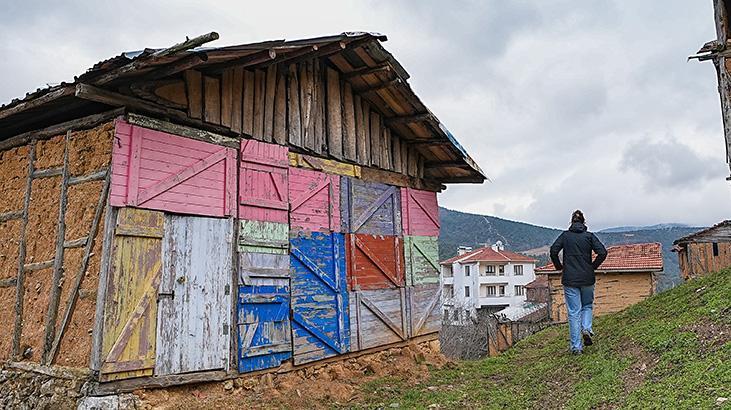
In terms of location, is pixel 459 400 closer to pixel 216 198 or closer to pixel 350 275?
pixel 350 275

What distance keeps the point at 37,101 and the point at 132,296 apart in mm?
2643

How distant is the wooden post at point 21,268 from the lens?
6.97 metres

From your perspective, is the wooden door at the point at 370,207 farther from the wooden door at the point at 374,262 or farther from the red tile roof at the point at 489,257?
the red tile roof at the point at 489,257

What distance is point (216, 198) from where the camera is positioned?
746 centimetres

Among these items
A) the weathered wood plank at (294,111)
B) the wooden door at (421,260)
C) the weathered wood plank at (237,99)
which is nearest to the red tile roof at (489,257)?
the wooden door at (421,260)

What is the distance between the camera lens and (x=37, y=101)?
21.2 ft

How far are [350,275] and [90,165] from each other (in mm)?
4588

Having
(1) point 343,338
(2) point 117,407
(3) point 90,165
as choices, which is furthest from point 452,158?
(2) point 117,407

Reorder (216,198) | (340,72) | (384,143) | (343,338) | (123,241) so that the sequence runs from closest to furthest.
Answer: (123,241) < (216,198) < (343,338) < (340,72) < (384,143)

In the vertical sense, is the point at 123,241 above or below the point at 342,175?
below

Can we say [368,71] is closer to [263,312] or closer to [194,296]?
[263,312]

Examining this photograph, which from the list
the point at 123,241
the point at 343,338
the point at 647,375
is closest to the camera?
the point at 647,375

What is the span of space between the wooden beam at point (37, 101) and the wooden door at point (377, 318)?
539 centimetres

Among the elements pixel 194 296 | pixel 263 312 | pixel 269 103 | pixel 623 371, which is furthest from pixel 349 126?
pixel 623 371
